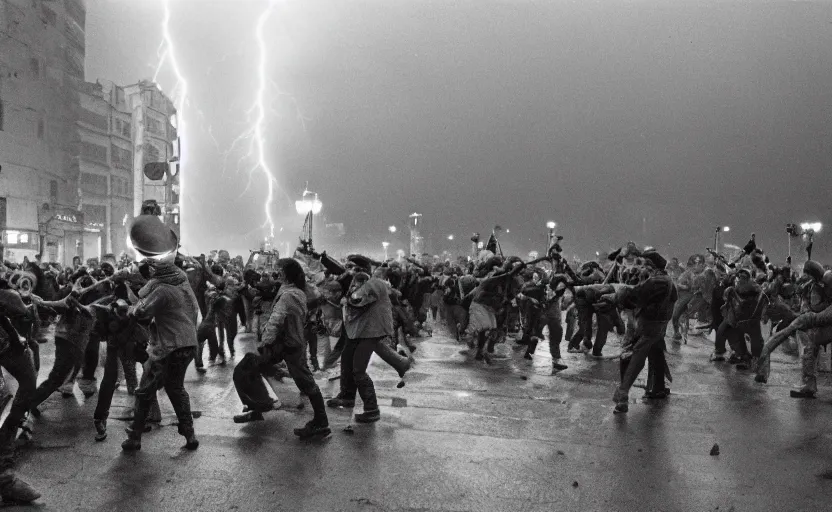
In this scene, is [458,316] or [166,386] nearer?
Answer: [166,386]

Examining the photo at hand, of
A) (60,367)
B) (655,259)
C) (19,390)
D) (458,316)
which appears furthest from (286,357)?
(458,316)

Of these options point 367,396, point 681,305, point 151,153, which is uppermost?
point 151,153

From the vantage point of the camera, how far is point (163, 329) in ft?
17.3

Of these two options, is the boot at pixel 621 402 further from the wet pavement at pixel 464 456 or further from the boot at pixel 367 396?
the boot at pixel 367 396

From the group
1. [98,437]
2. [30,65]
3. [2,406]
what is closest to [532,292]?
[98,437]

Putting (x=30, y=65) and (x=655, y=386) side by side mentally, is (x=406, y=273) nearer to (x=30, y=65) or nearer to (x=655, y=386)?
(x=655, y=386)

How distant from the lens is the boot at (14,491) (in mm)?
4039

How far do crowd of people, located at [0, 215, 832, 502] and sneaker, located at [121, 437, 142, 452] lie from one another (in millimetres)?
18

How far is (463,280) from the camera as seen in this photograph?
11.5m

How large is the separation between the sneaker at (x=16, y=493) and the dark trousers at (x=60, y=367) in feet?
4.97

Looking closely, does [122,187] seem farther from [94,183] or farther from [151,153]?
[151,153]

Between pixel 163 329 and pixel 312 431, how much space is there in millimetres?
1678

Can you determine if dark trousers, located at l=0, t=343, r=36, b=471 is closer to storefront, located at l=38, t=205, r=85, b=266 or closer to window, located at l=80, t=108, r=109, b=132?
storefront, located at l=38, t=205, r=85, b=266

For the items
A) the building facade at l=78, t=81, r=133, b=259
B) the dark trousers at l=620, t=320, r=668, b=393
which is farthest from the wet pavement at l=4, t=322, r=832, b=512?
the building facade at l=78, t=81, r=133, b=259
